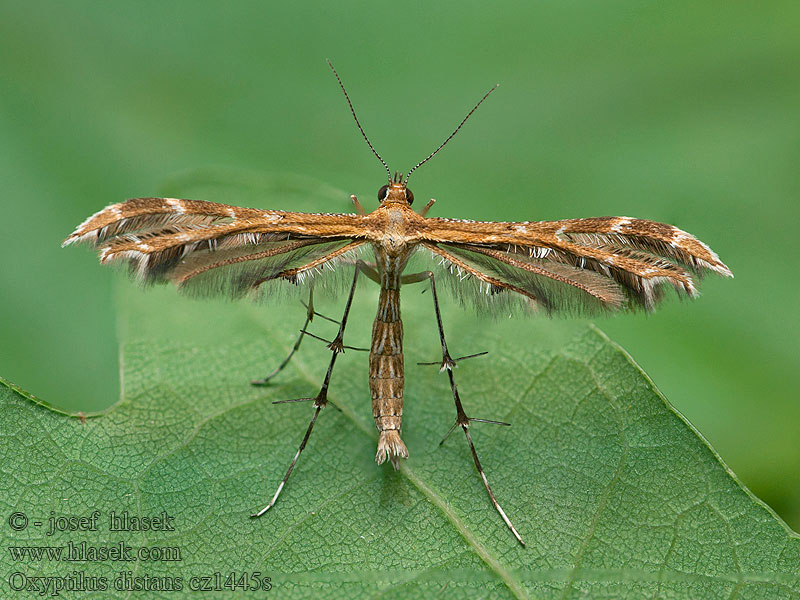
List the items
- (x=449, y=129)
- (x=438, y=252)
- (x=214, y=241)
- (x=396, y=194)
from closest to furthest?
1. (x=214, y=241)
2. (x=438, y=252)
3. (x=396, y=194)
4. (x=449, y=129)

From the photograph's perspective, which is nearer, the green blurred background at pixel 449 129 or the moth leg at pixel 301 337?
the moth leg at pixel 301 337

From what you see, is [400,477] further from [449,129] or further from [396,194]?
[449,129]

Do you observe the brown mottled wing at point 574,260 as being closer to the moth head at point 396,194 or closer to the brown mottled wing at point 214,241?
the moth head at point 396,194

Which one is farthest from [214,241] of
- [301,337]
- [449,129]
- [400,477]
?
[449,129]

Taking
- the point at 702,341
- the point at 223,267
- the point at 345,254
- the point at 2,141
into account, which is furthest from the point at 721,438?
the point at 2,141

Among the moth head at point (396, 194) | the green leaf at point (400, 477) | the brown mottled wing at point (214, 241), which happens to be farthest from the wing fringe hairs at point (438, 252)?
the green leaf at point (400, 477)

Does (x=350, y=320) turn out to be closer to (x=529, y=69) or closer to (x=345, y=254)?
(x=345, y=254)

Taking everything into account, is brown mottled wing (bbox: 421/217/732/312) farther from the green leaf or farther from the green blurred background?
the green blurred background
